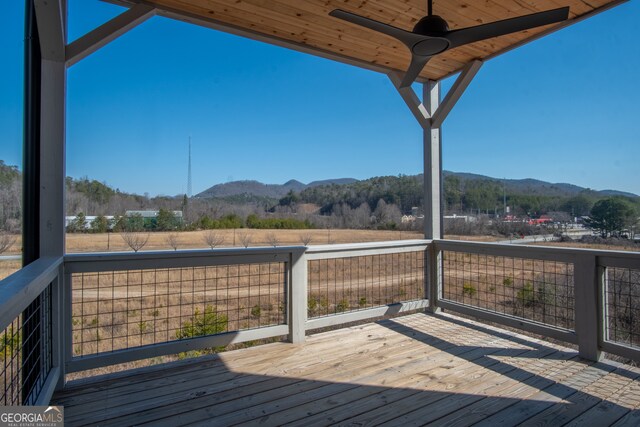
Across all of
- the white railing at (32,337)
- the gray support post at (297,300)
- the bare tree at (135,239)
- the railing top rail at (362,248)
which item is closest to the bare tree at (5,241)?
the white railing at (32,337)

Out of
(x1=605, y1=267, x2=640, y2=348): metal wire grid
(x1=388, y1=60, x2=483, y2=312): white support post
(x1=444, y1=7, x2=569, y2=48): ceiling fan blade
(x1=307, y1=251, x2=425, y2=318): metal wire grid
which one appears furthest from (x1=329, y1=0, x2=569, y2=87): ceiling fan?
(x1=307, y1=251, x2=425, y2=318): metal wire grid

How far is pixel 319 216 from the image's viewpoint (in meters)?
3.42

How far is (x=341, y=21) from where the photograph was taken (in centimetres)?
271

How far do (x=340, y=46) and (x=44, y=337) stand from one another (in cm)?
317

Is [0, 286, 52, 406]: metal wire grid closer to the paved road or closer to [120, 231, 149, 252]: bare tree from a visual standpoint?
[120, 231, 149, 252]: bare tree

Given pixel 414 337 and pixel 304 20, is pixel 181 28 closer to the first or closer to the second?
pixel 304 20

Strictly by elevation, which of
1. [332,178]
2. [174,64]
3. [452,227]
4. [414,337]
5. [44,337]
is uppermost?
[174,64]

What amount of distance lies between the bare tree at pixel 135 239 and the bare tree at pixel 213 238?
0.44 meters

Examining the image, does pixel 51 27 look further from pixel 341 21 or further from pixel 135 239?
pixel 341 21

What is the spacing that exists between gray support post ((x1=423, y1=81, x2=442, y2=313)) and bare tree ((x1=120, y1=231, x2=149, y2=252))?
2.91m

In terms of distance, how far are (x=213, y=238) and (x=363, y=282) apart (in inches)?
70.0

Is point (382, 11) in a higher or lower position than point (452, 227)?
higher

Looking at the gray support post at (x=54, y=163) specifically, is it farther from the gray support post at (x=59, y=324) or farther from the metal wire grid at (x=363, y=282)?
the metal wire grid at (x=363, y=282)

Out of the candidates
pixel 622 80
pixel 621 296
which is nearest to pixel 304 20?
pixel 622 80
